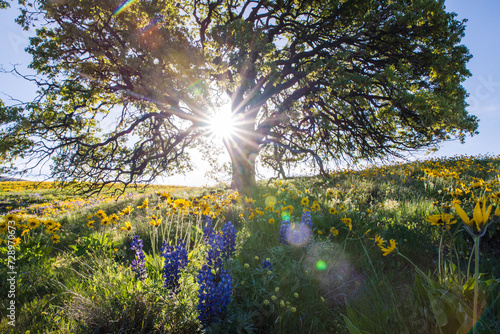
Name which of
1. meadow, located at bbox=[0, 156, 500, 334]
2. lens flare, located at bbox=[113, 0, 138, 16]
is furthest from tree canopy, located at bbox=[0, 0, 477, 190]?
meadow, located at bbox=[0, 156, 500, 334]

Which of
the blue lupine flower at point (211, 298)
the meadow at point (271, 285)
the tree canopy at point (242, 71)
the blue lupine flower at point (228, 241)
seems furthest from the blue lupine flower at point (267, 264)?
the tree canopy at point (242, 71)

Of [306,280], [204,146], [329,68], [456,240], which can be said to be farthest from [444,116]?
[204,146]

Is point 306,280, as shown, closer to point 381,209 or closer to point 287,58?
point 381,209

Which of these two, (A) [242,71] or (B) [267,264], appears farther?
(A) [242,71]

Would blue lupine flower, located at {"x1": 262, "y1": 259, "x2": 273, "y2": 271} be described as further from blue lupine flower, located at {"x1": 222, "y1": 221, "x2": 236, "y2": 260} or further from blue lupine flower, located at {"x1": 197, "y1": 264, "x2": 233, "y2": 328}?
blue lupine flower, located at {"x1": 197, "y1": 264, "x2": 233, "y2": 328}

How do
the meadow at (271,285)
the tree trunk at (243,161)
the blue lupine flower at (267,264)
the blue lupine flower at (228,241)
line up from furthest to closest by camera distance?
1. the tree trunk at (243,161)
2. the blue lupine flower at (228,241)
3. the blue lupine flower at (267,264)
4. the meadow at (271,285)

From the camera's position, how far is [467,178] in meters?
6.56

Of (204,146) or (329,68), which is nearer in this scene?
(329,68)

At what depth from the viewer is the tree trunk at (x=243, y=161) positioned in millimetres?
11031

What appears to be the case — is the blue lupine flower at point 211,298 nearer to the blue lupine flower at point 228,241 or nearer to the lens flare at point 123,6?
the blue lupine flower at point 228,241

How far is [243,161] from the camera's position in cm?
1132

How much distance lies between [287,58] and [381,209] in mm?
8521

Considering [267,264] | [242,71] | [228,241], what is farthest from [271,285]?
[242,71]

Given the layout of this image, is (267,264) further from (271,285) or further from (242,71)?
(242,71)
